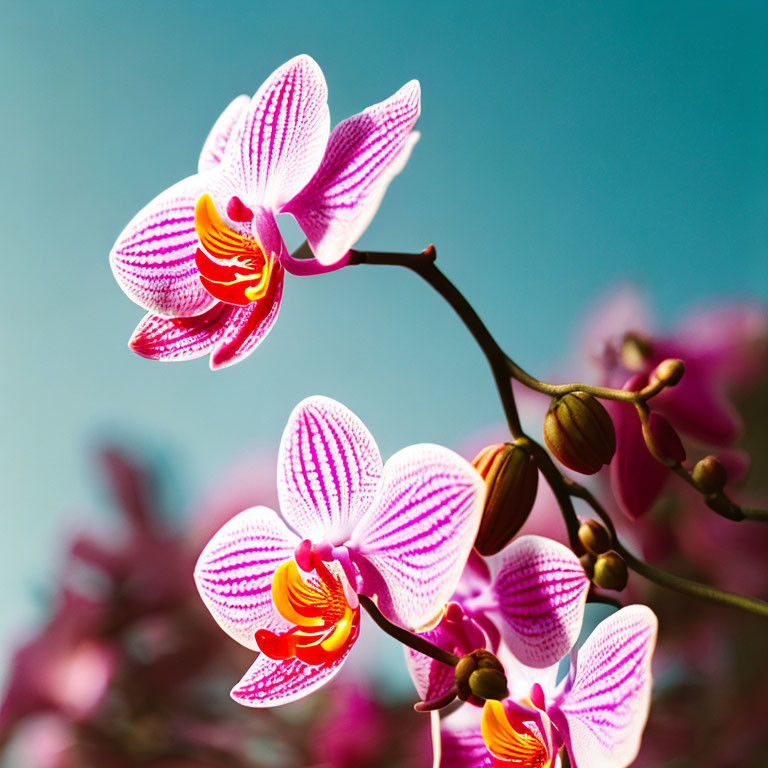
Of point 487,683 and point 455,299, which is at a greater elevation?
point 455,299

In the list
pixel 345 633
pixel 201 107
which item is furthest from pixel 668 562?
pixel 201 107

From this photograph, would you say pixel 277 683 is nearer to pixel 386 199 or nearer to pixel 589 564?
pixel 589 564

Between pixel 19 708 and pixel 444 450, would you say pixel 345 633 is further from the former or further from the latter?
pixel 19 708

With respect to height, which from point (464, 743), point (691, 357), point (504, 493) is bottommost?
point (464, 743)

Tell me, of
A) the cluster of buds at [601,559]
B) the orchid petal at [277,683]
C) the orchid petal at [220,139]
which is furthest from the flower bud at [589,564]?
the orchid petal at [220,139]

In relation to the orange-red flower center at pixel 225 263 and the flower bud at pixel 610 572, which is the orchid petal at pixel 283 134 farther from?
the flower bud at pixel 610 572

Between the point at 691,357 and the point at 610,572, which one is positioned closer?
the point at 610,572

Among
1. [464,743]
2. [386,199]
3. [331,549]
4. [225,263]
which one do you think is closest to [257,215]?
[225,263]
